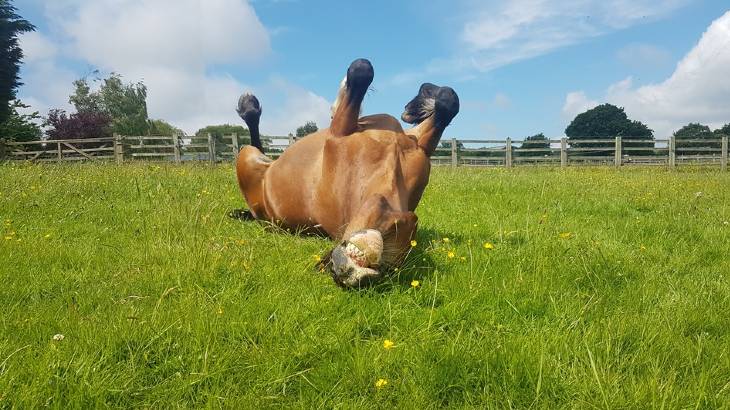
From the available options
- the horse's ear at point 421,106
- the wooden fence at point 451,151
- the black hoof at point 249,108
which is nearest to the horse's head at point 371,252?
the horse's ear at point 421,106

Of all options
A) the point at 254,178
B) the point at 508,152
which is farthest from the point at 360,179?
the point at 508,152

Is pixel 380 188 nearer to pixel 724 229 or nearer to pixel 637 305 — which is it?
pixel 637 305

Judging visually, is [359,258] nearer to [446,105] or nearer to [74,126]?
[446,105]

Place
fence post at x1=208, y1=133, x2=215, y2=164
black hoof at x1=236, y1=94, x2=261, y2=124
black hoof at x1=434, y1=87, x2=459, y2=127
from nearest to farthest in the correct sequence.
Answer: black hoof at x1=434, y1=87, x2=459, y2=127
black hoof at x1=236, y1=94, x2=261, y2=124
fence post at x1=208, y1=133, x2=215, y2=164

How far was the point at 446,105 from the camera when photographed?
12.5 feet

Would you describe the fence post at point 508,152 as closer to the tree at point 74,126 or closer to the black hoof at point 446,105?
the black hoof at point 446,105

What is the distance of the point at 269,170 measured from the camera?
194 inches

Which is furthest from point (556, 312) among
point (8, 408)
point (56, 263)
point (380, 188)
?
point (56, 263)

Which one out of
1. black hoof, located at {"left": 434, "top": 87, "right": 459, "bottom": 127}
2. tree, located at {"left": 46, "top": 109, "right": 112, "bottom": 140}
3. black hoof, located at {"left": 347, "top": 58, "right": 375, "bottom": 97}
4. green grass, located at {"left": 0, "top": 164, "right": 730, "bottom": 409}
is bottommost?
green grass, located at {"left": 0, "top": 164, "right": 730, "bottom": 409}

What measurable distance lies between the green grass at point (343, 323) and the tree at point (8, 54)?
1058 inches

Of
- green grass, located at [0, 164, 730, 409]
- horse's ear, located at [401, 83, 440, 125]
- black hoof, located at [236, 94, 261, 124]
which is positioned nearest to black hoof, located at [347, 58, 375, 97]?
horse's ear, located at [401, 83, 440, 125]

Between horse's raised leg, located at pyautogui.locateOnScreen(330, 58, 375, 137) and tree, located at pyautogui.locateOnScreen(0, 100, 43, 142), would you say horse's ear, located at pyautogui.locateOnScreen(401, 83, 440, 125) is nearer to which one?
horse's raised leg, located at pyautogui.locateOnScreen(330, 58, 375, 137)

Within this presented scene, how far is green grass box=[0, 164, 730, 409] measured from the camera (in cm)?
179

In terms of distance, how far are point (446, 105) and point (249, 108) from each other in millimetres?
3251
